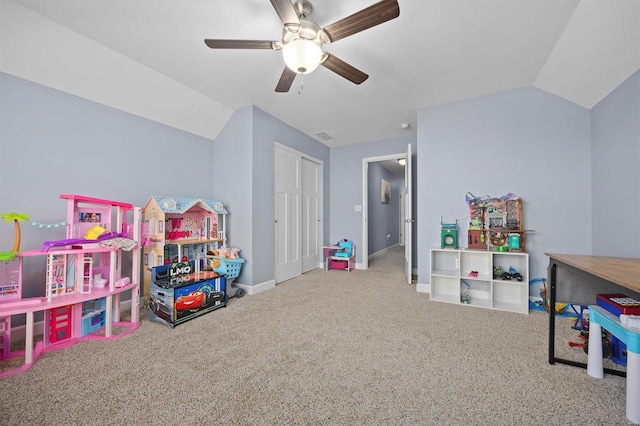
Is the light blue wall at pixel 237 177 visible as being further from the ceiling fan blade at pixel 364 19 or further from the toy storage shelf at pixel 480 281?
the toy storage shelf at pixel 480 281

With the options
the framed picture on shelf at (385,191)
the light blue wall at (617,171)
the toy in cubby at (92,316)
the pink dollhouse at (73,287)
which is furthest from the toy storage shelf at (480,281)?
the framed picture on shelf at (385,191)

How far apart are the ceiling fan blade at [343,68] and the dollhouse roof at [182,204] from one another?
2017mm

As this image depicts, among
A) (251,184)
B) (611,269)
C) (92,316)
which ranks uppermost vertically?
(251,184)

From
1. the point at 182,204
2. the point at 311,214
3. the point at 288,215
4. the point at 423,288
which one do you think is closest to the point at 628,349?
the point at 423,288

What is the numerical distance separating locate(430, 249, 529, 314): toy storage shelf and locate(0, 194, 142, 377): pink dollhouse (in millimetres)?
3224

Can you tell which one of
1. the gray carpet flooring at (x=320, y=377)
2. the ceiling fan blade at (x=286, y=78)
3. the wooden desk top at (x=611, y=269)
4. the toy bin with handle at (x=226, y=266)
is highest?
the ceiling fan blade at (x=286, y=78)

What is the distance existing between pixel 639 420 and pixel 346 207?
4014 millimetres

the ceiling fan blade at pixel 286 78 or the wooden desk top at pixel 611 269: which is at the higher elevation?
the ceiling fan blade at pixel 286 78

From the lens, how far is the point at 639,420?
3.76ft

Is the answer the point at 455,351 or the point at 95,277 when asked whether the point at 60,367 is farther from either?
the point at 455,351

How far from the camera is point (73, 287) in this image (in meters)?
1.92

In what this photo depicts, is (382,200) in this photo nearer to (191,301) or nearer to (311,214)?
(311,214)

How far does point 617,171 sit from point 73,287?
4.71m

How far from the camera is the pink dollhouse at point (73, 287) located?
166 centimetres
